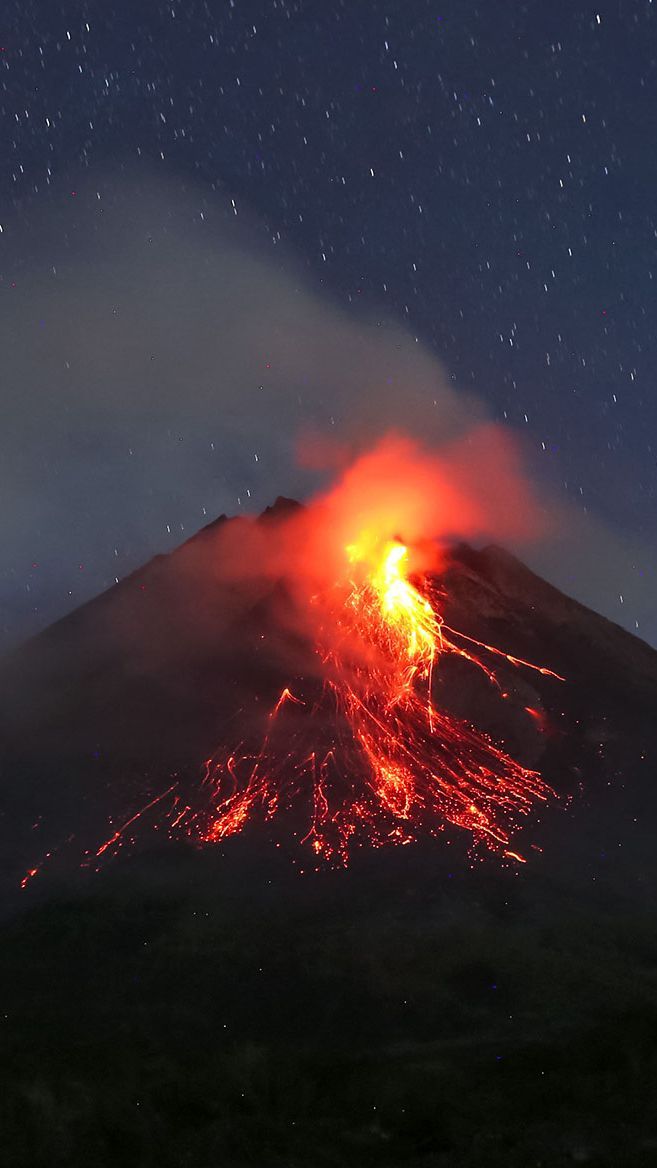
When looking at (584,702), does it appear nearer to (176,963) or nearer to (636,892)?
(636,892)

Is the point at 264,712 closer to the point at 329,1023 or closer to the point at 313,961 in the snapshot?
the point at 313,961

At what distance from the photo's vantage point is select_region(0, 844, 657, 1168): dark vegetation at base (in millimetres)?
31734

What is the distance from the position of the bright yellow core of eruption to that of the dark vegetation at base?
34184mm

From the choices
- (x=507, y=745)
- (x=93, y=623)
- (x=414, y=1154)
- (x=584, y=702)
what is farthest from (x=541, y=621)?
(x=414, y=1154)

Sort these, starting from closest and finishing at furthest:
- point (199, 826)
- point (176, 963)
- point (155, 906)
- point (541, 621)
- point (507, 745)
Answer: point (176, 963)
point (155, 906)
point (199, 826)
point (507, 745)
point (541, 621)

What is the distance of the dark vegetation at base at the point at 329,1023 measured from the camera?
31.7 metres

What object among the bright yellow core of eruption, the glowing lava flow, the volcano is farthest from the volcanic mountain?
the bright yellow core of eruption

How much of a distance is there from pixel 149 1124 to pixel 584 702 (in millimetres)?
51855

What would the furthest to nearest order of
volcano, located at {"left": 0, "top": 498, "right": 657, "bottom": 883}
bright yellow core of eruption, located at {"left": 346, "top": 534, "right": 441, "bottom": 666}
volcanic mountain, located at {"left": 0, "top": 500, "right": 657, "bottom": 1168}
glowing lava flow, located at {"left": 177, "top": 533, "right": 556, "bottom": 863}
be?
bright yellow core of eruption, located at {"left": 346, "top": 534, "right": 441, "bottom": 666} < volcano, located at {"left": 0, "top": 498, "right": 657, "bottom": 883} < glowing lava flow, located at {"left": 177, "top": 533, "right": 556, "bottom": 863} < volcanic mountain, located at {"left": 0, "top": 500, "right": 657, "bottom": 1168}

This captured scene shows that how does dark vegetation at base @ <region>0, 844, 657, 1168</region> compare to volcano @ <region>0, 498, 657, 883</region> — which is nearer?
dark vegetation at base @ <region>0, 844, 657, 1168</region>

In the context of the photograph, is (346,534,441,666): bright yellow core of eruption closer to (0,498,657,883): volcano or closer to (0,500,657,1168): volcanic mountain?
(0,498,657,883): volcano

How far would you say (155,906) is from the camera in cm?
4588

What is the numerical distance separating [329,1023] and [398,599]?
5585 centimetres

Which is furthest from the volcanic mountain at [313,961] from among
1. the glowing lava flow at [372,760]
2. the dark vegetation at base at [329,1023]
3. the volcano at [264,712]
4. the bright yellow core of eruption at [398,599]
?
the bright yellow core of eruption at [398,599]
